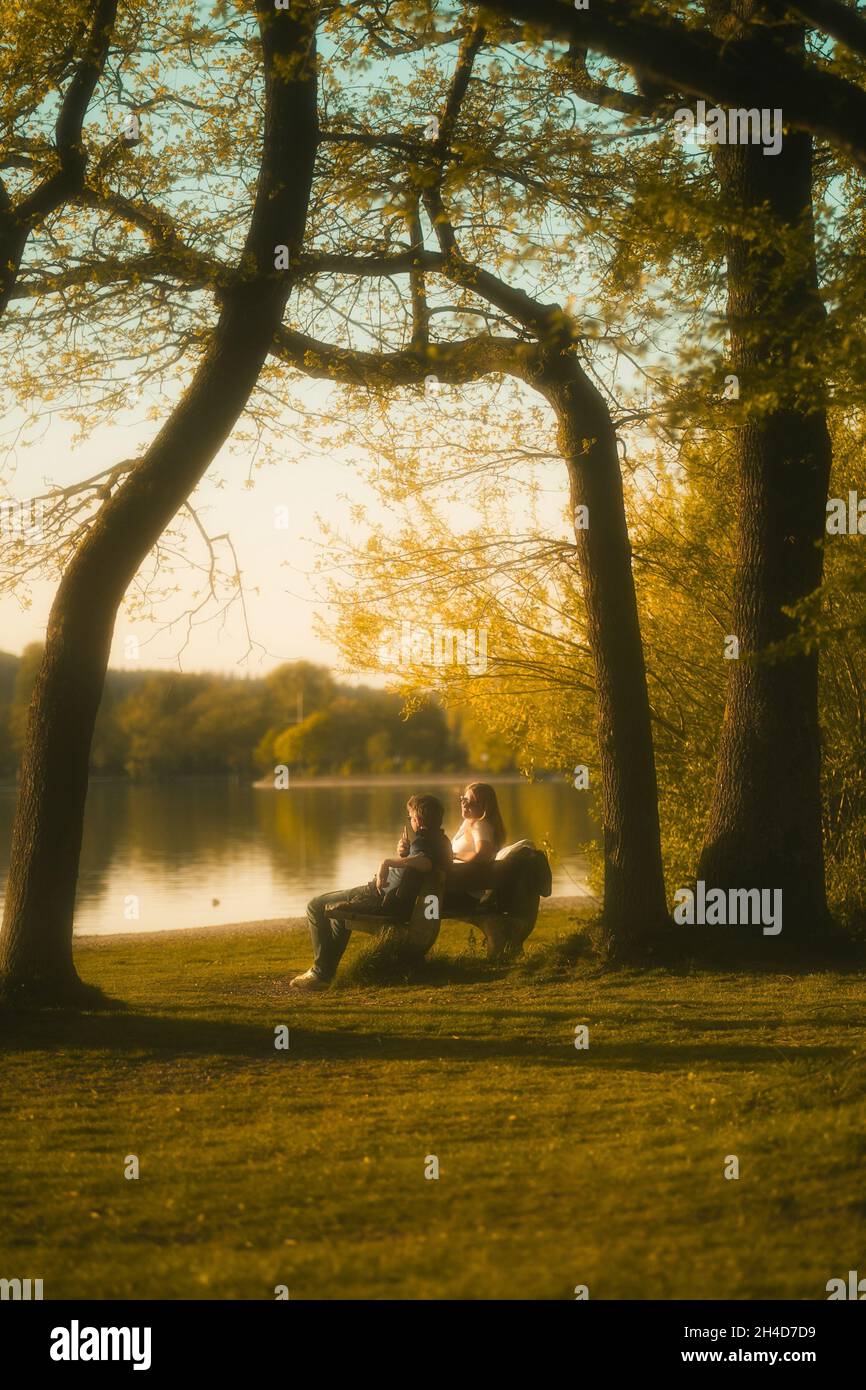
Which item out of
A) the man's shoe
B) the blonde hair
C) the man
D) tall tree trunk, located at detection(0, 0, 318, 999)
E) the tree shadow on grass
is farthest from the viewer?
the blonde hair

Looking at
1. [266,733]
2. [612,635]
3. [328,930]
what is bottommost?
[328,930]

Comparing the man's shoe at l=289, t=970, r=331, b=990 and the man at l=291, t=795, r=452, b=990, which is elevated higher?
the man at l=291, t=795, r=452, b=990

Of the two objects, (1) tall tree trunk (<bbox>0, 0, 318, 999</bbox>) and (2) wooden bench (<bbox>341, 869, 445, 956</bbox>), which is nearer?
(1) tall tree trunk (<bbox>0, 0, 318, 999</bbox>)

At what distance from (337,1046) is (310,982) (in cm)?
326

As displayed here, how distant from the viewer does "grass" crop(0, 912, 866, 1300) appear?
458 cm

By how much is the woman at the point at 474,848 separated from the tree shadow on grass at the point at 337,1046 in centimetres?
268

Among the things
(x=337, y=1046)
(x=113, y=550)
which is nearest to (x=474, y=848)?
(x=337, y=1046)

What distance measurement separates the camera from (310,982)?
11.8m

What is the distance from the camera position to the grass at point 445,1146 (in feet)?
15.0

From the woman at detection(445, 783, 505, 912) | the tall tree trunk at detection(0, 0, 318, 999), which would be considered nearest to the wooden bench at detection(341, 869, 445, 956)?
the woman at detection(445, 783, 505, 912)

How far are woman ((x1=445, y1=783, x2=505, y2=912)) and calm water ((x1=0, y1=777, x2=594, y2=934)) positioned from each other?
359 cm

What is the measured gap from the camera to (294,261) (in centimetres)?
1050

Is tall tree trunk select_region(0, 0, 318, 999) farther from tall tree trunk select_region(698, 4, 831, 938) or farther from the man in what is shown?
tall tree trunk select_region(698, 4, 831, 938)

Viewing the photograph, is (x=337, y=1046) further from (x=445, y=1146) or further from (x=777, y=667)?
(x=777, y=667)
